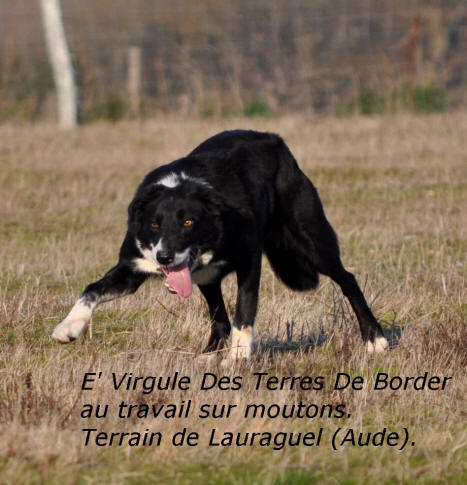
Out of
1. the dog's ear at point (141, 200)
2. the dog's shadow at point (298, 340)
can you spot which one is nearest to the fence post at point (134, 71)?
the dog's shadow at point (298, 340)

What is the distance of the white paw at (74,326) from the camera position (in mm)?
5199

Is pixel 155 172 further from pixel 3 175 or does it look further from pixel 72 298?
pixel 3 175

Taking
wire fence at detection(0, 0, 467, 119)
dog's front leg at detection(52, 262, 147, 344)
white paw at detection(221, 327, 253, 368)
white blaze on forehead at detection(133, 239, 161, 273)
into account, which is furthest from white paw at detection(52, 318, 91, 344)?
wire fence at detection(0, 0, 467, 119)

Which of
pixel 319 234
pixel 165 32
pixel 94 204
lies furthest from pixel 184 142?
pixel 319 234

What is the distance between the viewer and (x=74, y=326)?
17.1 feet

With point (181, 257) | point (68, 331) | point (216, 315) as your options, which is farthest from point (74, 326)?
point (216, 315)

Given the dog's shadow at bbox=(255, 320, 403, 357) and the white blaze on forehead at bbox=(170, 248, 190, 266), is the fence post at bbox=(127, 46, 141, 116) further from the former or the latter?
the white blaze on forehead at bbox=(170, 248, 190, 266)

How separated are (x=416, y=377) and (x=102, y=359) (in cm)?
170

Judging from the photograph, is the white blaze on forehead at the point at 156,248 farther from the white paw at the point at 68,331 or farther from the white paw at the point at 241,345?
the white paw at the point at 241,345

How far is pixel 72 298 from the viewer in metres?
7.20

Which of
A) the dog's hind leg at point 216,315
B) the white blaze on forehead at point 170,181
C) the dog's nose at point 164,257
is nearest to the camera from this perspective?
the dog's nose at point 164,257

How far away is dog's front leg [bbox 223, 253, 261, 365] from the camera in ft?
17.8

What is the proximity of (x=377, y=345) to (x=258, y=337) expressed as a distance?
Result: 2.40 feet

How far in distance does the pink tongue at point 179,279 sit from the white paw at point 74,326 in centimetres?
46
